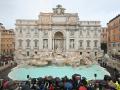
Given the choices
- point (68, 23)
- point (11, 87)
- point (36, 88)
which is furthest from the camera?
point (68, 23)

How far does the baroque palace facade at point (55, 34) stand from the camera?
70000mm

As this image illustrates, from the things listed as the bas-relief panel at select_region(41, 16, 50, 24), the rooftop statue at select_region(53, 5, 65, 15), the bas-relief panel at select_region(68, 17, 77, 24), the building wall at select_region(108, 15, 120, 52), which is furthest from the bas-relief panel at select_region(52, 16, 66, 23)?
the building wall at select_region(108, 15, 120, 52)

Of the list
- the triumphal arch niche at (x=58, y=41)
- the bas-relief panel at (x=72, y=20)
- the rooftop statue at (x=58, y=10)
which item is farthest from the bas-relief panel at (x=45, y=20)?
the bas-relief panel at (x=72, y=20)

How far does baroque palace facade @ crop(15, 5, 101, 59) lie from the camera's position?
7000cm

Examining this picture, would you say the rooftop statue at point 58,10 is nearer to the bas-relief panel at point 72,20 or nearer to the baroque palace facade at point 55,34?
the baroque palace facade at point 55,34

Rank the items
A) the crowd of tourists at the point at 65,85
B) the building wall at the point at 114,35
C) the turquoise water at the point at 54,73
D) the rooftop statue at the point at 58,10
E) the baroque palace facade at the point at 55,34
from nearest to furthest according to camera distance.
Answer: the crowd of tourists at the point at 65,85
the turquoise water at the point at 54,73
the baroque palace facade at the point at 55,34
the building wall at the point at 114,35
the rooftop statue at the point at 58,10

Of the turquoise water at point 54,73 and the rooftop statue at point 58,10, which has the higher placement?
the rooftop statue at point 58,10

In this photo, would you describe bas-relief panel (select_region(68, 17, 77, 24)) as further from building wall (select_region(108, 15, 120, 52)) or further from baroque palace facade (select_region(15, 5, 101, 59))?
building wall (select_region(108, 15, 120, 52))

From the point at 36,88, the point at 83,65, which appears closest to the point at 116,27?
the point at 83,65

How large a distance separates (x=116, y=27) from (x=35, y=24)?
59.4 ft

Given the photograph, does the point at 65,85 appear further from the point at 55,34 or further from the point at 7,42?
the point at 7,42

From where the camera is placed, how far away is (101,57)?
214ft

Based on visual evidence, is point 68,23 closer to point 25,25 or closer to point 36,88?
point 25,25

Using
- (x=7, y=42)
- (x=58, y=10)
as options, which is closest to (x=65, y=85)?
(x=58, y=10)
